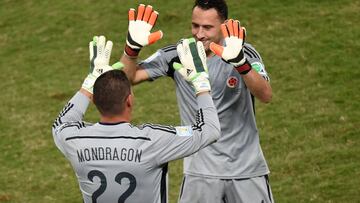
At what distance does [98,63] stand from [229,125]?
1831 millimetres

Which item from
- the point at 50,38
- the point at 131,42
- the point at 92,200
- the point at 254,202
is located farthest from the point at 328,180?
the point at 50,38

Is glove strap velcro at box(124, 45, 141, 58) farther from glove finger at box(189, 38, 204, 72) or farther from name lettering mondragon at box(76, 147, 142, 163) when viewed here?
name lettering mondragon at box(76, 147, 142, 163)

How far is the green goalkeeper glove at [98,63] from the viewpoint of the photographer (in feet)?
25.0

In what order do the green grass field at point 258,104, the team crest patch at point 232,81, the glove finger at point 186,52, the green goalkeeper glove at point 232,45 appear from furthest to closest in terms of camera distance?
the green grass field at point 258,104 → the team crest patch at point 232,81 → the green goalkeeper glove at point 232,45 → the glove finger at point 186,52

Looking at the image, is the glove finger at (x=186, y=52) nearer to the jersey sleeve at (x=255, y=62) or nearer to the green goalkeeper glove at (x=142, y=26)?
the green goalkeeper glove at (x=142, y=26)

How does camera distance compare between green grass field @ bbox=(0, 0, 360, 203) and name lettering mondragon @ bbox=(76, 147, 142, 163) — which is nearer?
name lettering mondragon @ bbox=(76, 147, 142, 163)

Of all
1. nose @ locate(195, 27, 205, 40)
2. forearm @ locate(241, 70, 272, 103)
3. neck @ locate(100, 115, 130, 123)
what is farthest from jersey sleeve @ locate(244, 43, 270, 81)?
neck @ locate(100, 115, 130, 123)

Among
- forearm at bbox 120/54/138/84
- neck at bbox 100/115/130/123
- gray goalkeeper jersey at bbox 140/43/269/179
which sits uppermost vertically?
neck at bbox 100/115/130/123

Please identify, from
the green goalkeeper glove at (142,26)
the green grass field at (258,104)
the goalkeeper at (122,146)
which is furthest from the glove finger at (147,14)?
the green grass field at (258,104)

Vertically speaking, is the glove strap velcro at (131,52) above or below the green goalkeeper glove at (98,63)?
below

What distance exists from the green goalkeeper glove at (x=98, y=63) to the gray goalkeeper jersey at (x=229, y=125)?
1316 mm

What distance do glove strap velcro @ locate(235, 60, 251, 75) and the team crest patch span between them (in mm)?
712

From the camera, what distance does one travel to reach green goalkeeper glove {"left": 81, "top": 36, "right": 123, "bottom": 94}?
25.0 feet

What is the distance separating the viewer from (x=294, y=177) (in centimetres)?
1411
